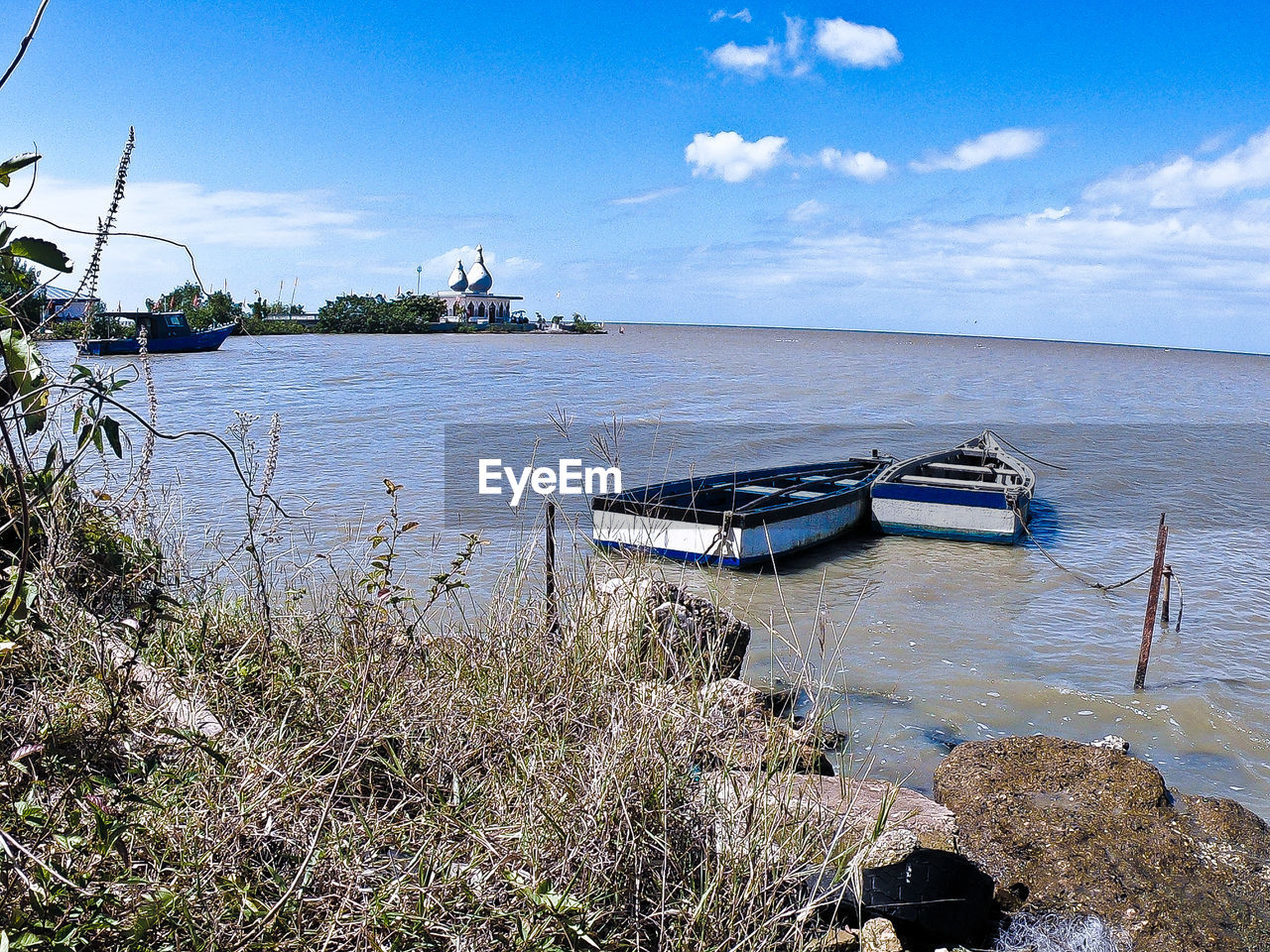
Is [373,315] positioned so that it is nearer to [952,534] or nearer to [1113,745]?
[952,534]

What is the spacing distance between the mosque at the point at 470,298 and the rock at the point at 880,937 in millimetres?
130485

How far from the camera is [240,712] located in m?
3.73

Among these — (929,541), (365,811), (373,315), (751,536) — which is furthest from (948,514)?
(373,315)

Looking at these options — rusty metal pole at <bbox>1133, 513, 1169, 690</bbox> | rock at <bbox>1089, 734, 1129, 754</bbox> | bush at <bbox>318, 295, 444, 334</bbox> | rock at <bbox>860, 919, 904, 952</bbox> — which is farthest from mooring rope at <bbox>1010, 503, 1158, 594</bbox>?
bush at <bbox>318, 295, 444, 334</bbox>

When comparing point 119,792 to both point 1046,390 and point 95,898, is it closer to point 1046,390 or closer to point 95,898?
point 95,898

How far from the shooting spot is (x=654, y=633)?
4.16 m

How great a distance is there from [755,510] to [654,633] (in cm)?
980

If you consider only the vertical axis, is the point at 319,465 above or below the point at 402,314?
below

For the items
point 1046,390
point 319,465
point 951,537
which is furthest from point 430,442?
point 1046,390

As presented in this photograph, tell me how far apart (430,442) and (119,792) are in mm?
23547

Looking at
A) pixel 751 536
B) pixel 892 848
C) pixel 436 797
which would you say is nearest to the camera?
Result: pixel 436 797

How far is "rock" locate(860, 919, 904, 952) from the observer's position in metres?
3.78

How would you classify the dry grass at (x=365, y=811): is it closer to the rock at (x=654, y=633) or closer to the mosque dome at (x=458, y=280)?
the rock at (x=654, y=633)

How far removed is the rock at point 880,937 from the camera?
3.78m
